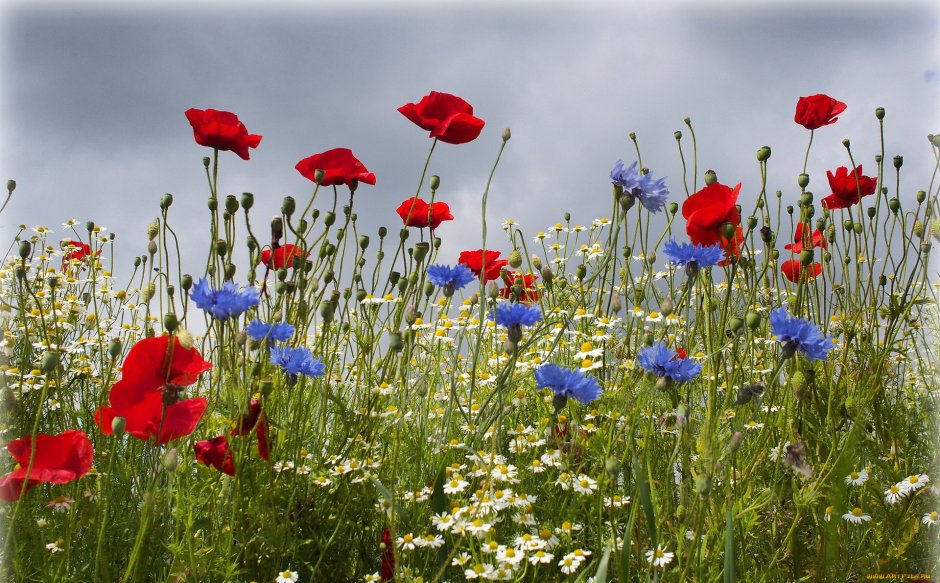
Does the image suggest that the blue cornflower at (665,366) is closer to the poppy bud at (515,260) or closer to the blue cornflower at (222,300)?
the poppy bud at (515,260)

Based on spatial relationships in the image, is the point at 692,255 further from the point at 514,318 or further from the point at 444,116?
the point at 444,116

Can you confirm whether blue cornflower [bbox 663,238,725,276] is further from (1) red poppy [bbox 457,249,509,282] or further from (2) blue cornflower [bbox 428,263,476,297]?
(1) red poppy [bbox 457,249,509,282]

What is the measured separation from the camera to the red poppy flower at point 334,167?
2.36m

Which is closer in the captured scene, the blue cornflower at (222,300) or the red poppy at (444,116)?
the blue cornflower at (222,300)

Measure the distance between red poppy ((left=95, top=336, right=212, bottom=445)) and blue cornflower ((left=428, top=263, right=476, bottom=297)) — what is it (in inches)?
25.0

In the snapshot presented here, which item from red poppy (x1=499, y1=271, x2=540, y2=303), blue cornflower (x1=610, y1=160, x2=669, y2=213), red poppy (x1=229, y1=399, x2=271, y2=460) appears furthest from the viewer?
red poppy (x1=499, y1=271, x2=540, y2=303)

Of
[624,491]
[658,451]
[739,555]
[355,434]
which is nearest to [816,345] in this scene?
[739,555]

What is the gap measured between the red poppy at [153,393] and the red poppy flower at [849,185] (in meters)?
2.31

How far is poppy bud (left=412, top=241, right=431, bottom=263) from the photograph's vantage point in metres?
2.36

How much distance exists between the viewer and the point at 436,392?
317 cm

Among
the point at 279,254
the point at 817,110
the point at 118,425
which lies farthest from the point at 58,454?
the point at 817,110

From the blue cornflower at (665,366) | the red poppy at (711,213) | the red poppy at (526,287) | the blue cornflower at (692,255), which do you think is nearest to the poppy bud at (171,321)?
the blue cornflower at (665,366)

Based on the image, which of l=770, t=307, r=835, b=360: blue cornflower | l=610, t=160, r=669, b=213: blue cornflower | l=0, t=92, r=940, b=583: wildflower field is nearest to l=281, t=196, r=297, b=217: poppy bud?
l=0, t=92, r=940, b=583: wildflower field

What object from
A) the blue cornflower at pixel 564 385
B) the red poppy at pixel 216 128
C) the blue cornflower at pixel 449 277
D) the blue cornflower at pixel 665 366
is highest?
the red poppy at pixel 216 128
